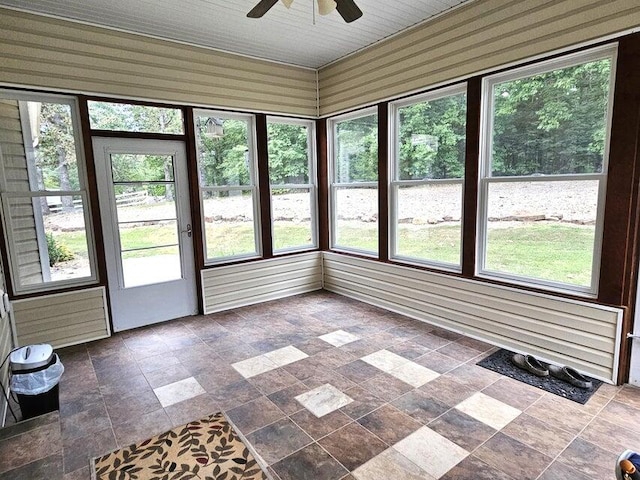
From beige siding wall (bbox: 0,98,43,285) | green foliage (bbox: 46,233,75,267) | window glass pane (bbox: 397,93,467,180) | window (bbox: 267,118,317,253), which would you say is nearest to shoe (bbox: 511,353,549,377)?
window glass pane (bbox: 397,93,467,180)

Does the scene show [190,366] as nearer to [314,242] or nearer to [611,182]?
[314,242]

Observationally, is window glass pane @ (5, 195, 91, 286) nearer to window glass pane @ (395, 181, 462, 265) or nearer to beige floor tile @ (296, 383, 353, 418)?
beige floor tile @ (296, 383, 353, 418)

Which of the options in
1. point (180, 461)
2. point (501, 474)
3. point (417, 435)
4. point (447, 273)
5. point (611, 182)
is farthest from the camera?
point (447, 273)

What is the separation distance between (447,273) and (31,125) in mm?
4204

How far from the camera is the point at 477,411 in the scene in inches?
95.2

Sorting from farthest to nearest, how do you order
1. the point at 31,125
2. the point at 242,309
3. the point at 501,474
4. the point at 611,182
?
the point at 242,309 → the point at 31,125 → the point at 611,182 → the point at 501,474

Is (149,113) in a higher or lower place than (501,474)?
higher

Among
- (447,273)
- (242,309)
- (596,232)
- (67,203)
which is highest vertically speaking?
(67,203)

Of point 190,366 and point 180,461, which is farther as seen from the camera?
point 190,366

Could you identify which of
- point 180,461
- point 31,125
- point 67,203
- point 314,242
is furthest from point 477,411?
point 31,125

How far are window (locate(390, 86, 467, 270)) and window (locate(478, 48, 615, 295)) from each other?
0.30m

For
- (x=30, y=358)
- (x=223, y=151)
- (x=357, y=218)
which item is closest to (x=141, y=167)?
(x=223, y=151)

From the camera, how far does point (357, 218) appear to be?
193 inches

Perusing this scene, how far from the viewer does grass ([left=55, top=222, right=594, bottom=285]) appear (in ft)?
9.59
